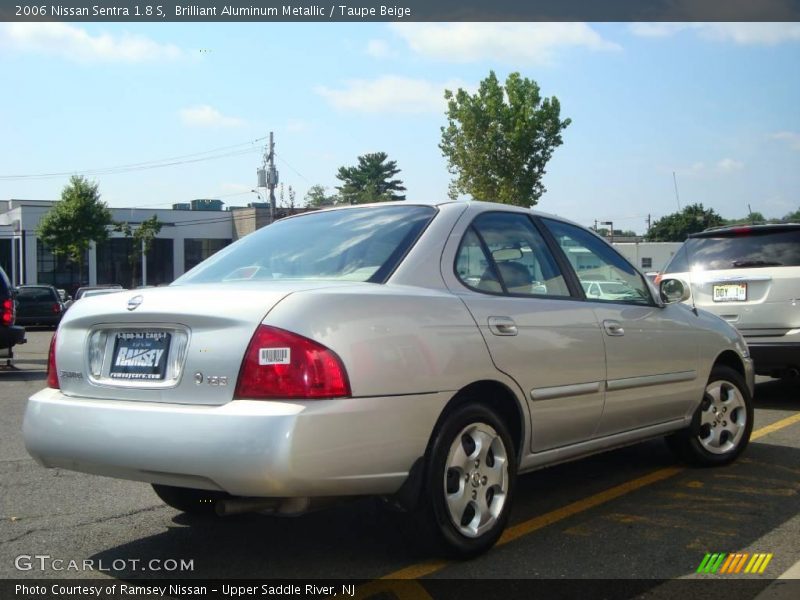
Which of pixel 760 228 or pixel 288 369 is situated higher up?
pixel 760 228

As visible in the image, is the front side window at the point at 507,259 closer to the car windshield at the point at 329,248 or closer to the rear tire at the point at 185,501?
the car windshield at the point at 329,248

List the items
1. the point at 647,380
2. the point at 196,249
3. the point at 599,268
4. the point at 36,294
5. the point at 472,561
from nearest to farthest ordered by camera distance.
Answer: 1. the point at 472,561
2. the point at 647,380
3. the point at 599,268
4. the point at 36,294
5. the point at 196,249

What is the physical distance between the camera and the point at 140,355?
3.57 meters

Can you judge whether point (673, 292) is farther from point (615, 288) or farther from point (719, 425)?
point (719, 425)

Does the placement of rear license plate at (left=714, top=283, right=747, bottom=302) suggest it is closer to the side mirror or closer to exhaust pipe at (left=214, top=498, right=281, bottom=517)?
the side mirror

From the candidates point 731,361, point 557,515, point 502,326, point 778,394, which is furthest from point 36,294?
point 502,326

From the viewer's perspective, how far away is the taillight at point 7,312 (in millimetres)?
11984

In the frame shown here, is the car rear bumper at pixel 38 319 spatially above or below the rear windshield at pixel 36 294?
below

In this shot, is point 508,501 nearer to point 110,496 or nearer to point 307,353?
point 307,353

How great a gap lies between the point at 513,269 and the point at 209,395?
180 centimetres

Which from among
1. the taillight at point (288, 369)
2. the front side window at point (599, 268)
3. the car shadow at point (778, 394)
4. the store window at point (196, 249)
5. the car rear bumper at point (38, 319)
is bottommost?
the car rear bumper at point (38, 319)

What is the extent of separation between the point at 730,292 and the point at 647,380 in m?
3.93

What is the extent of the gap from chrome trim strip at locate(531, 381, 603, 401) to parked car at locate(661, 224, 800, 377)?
369 centimetres

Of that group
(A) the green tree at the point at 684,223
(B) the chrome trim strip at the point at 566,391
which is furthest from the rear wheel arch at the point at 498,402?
(A) the green tree at the point at 684,223
